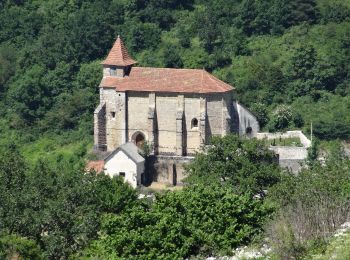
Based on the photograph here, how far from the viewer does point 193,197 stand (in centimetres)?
3269

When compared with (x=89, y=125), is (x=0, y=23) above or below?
above

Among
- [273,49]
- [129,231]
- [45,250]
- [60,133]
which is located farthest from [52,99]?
[129,231]

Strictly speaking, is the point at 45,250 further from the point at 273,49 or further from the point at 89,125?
the point at 273,49

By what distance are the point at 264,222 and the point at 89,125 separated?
110 feet

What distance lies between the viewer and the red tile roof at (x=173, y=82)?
56188 mm

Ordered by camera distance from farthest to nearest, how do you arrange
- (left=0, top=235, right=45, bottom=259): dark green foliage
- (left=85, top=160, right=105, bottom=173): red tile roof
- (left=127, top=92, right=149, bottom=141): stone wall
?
1. (left=127, top=92, right=149, bottom=141): stone wall
2. (left=85, top=160, right=105, bottom=173): red tile roof
3. (left=0, top=235, right=45, bottom=259): dark green foliage

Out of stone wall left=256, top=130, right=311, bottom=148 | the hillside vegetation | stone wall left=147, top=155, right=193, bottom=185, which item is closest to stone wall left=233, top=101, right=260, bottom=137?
stone wall left=256, top=130, right=311, bottom=148

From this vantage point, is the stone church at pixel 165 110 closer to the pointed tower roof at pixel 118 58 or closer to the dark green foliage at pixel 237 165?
the pointed tower roof at pixel 118 58

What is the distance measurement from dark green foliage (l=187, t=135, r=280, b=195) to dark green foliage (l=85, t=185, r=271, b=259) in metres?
10.9

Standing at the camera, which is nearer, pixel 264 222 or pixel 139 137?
pixel 264 222

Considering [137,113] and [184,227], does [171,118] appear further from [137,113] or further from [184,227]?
[184,227]

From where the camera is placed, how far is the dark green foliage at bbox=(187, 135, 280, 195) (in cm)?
4522

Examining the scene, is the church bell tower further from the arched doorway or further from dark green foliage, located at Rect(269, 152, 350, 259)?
dark green foliage, located at Rect(269, 152, 350, 259)

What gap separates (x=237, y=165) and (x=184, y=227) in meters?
15.8
